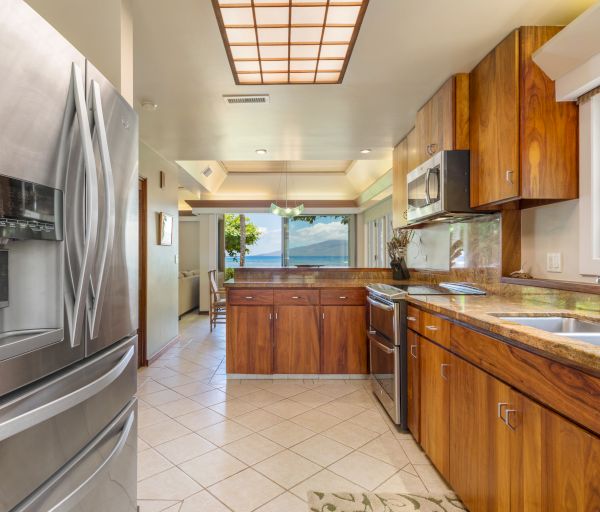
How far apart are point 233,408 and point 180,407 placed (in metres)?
0.41

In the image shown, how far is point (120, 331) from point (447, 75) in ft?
8.26

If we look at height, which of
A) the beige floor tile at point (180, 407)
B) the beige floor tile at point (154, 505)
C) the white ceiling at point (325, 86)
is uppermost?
the white ceiling at point (325, 86)

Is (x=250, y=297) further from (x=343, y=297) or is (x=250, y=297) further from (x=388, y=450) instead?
(x=388, y=450)

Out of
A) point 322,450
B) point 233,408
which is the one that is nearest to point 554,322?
point 322,450

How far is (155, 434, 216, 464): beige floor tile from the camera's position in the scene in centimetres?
206

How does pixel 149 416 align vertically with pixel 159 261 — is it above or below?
below

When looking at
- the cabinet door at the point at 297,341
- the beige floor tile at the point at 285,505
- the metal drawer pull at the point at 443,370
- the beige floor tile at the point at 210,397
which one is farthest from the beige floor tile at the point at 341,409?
the metal drawer pull at the point at 443,370

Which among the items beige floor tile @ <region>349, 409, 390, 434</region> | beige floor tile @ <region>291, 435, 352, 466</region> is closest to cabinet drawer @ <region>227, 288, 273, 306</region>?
beige floor tile @ <region>349, 409, 390, 434</region>

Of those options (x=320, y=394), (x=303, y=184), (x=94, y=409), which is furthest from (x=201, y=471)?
(x=303, y=184)

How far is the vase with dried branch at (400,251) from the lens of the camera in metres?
3.88

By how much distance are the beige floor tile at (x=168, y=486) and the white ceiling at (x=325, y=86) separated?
2.39 meters

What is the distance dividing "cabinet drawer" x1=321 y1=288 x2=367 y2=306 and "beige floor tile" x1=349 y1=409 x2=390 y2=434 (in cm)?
101

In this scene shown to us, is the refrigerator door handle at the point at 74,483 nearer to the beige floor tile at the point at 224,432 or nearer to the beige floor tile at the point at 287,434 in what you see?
the beige floor tile at the point at 224,432

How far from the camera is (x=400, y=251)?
13.4ft
